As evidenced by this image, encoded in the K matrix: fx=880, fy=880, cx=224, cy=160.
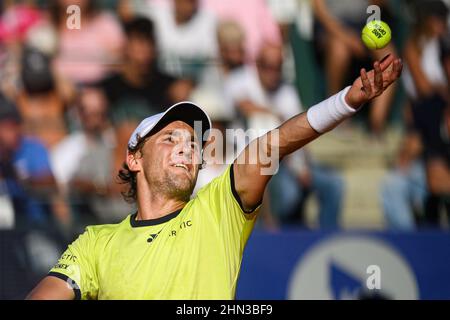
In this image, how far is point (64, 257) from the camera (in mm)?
4957

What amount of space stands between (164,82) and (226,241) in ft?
17.2

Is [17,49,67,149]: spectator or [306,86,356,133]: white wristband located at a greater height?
[17,49,67,149]: spectator

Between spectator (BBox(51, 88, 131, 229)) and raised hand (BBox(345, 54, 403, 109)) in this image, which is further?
spectator (BBox(51, 88, 131, 229))

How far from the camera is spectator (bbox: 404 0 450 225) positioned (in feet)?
30.8

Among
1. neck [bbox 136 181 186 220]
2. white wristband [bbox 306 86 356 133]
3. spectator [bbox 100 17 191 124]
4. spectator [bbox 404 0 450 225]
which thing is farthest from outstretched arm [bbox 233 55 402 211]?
spectator [bbox 404 0 450 225]

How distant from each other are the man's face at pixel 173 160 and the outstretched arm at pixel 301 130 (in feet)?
1.20

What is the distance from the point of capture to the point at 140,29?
969cm

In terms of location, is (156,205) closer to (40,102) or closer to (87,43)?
(40,102)

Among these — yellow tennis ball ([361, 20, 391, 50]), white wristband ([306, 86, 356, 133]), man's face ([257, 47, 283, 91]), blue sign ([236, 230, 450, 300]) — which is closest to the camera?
white wristband ([306, 86, 356, 133])

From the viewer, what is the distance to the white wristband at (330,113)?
440cm

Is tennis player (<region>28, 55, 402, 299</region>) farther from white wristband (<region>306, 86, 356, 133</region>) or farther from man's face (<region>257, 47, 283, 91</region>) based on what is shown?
man's face (<region>257, 47, 283, 91</region>)

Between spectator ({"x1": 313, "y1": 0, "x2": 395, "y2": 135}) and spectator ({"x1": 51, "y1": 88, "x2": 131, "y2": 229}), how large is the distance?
8.27 feet

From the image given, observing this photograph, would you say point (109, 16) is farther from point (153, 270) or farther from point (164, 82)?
point (153, 270)

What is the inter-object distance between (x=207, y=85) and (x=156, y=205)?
4.73 m
